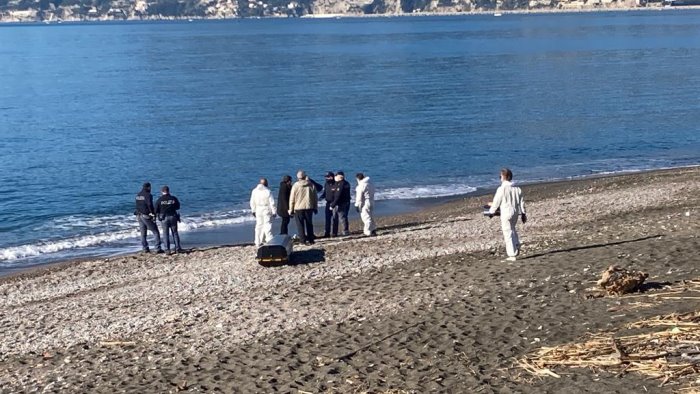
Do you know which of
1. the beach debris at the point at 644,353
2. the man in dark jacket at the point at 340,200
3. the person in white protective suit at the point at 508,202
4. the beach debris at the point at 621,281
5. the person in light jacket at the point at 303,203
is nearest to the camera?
the beach debris at the point at 644,353

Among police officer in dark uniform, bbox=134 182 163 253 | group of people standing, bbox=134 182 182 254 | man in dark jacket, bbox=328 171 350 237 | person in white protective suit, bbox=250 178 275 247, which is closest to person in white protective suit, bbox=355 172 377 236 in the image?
man in dark jacket, bbox=328 171 350 237

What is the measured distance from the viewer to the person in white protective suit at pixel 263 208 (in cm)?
2426

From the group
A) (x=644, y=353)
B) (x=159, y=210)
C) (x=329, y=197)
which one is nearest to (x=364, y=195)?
(x=329, y=197)

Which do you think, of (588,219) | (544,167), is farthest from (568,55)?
(588,219)

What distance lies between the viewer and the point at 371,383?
14.3 metres

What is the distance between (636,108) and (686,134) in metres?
11.6

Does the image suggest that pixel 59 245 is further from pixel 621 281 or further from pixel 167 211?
pixel 621 281

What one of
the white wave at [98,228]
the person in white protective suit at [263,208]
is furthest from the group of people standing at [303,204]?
the white wave at [98,228]

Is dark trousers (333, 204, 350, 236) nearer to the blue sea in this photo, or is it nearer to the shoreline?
the shoreline

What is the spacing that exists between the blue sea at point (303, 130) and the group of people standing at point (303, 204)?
645cm

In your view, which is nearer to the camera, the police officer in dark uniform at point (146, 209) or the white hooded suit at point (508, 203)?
the white hooded suit at point (508, 203)

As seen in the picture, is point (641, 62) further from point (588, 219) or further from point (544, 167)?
point (588, 219)

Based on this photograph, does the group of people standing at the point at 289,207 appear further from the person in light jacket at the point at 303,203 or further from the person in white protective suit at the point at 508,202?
the person in white protective suit at the point at 508,202

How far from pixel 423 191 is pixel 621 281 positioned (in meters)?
23.3
